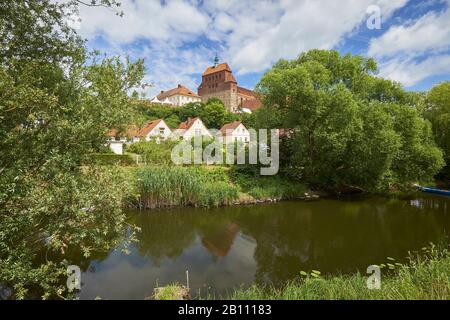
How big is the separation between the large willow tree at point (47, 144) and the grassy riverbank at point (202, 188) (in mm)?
6722

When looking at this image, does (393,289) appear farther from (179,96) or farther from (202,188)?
(179,96)

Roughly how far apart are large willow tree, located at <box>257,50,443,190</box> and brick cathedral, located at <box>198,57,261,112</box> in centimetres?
5641

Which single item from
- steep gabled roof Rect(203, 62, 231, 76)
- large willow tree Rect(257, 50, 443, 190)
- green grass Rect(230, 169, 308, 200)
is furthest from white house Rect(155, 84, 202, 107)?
green grass Rect(230, 169, 308, 200)

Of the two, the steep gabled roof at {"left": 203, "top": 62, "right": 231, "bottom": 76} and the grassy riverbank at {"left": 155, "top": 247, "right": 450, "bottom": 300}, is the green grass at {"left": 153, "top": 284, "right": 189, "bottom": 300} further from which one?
the steep gabled roof at {"left": 203, "top": 62, "right": 231, "bottom": 76}

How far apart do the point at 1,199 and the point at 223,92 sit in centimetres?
7999

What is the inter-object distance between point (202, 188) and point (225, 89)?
225 ft

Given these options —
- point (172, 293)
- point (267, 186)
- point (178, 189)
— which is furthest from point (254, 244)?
point (267, 186)

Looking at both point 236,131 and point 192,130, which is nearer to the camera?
point 192,130

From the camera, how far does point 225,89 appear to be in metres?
81.6

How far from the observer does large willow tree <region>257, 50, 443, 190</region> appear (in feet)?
61.2

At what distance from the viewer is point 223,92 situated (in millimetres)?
82062

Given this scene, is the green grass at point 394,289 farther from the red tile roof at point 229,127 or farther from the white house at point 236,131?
the red tile roof at point 229,127

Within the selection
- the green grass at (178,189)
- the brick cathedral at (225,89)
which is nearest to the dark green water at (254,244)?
the green grass at (178,189)
